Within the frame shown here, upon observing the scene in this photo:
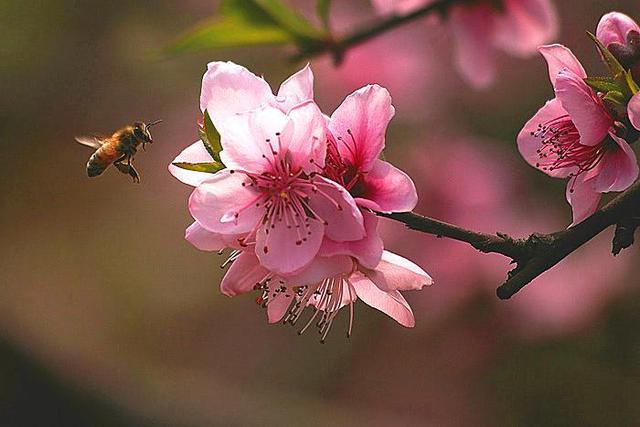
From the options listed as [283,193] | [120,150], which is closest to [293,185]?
[283,193]

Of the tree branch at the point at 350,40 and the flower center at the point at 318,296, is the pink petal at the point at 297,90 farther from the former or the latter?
the tree branch at the point at 350,40

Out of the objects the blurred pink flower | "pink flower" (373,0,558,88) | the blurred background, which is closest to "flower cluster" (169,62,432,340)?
"pink flower" (373,0,558,88)

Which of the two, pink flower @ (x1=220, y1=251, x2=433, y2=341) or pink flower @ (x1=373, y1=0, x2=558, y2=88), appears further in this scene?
pink flower @ (x1=373, y1=0, x2=558, y2=88)

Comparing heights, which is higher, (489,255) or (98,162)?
(489,255)

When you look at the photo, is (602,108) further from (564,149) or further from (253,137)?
(253,137)

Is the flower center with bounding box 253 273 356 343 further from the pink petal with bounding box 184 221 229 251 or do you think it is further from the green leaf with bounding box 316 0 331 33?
the green leaf with bounding box 316 0 331 33

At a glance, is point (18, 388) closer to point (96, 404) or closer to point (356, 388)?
point (96, 404)
